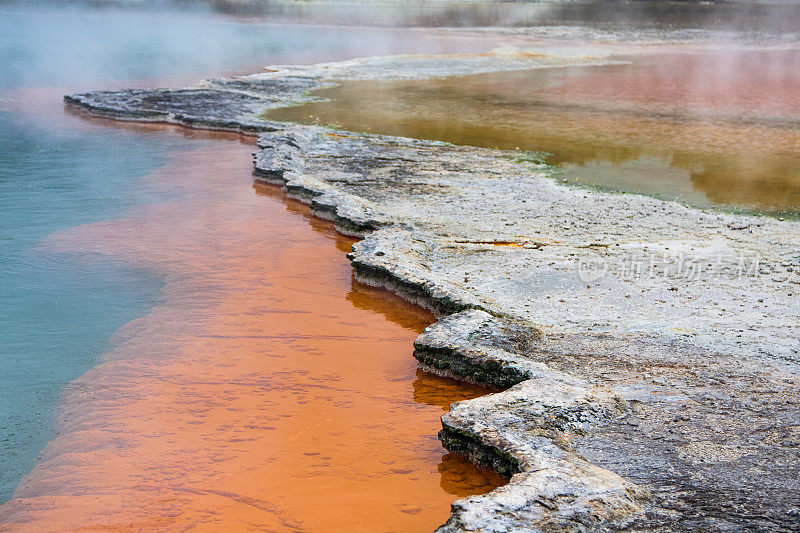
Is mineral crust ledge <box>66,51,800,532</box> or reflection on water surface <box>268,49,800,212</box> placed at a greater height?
reflection on water surface <box>268,49,800,212</box>

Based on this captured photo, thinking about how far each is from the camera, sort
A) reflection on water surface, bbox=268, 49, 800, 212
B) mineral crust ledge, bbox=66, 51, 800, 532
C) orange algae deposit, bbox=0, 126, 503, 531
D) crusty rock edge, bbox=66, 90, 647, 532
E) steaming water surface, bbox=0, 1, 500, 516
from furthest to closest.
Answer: reflection on water surface, bbox=268, 49, 800, 212, steaming water surface, bbox=0, 1, 500, 516, orange algae deposit, bbox=0, 126, 503, 531, mineral crust ledge, bbox=66, 51, 800, 532, crusty rock edge, bbox=66, 90, 647, 532

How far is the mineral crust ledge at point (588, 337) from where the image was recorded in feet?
8.91

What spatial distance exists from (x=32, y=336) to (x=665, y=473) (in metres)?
3.55

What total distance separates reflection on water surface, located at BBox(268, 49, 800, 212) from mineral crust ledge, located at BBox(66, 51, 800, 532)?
1102 millimetres

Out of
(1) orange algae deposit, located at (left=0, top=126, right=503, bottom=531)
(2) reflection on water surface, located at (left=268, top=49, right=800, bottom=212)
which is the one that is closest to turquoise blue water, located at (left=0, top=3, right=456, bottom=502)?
(1) orange algae deposit, located at (left=0, top=126, right=503, bottom=531)

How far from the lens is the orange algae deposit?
299 centimetres

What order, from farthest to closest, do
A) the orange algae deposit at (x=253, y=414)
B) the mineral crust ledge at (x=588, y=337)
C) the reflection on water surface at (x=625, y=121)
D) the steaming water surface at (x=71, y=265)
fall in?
the reflection on water surface at (x=625, y=121) → the steaming water surface at (x=71, y=265) → the orange algae deposit at (x=253, y=414) → the mineral crust ledge at (x=588, y=337)

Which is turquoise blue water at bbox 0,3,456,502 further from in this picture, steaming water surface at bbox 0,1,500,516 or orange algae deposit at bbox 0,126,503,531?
orange algae deposit at bbox 0,126,503,531

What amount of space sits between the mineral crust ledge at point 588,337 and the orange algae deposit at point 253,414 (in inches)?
9.3

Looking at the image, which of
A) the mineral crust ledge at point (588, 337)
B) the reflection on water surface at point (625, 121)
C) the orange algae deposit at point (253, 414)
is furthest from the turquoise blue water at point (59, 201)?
the reflection on water surface at point (625, 121)

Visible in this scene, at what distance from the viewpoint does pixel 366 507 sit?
117 inches

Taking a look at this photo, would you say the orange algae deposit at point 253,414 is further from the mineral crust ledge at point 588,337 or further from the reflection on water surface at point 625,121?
the reflection on water surface at point 625,121

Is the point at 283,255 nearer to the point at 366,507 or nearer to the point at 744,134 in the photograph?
the point at 366,507

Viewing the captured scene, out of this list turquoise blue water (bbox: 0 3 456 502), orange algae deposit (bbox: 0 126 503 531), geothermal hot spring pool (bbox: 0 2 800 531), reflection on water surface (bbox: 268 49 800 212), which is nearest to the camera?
orange algae deposit (bbox: 0 126 503 531)
